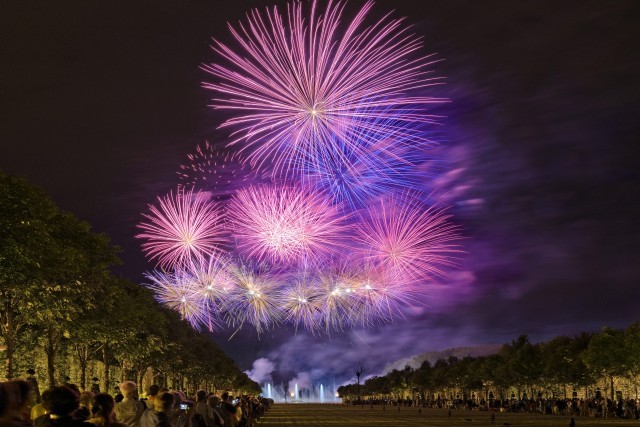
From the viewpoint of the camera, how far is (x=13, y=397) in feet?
22.5

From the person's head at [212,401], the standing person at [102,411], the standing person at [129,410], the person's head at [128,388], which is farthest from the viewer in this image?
the person's head at [212,401]

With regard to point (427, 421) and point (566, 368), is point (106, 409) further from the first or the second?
point (566, 368)

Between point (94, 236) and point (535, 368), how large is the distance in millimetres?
97802

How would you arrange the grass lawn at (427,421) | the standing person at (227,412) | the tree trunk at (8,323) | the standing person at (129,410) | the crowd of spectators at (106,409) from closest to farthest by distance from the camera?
1. the crowd of spectators at (106,409)
2. the standing person at (129,410)
3. the standing person at (227,412)
4. the tree trunk at (8,323)
5. the grass lawn at (427,421)

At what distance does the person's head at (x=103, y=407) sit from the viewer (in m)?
9.31

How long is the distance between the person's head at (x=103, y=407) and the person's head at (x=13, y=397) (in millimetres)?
2150

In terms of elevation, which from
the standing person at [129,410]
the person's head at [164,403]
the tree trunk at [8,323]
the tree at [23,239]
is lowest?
the standing person at [129,410]

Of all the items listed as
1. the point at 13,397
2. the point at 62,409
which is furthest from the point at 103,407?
Answer: the point at 13,397

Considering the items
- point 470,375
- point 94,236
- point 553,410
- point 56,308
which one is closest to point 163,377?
point 553,410

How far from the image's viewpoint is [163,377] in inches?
3829

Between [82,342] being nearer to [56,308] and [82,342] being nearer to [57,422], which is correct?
[56,308]

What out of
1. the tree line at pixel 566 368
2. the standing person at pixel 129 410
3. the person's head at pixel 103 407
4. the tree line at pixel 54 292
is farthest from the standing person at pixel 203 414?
the tree line at pixel 566 368

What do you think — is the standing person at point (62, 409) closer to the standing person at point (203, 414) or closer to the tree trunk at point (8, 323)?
the standing person at point (203, 414)

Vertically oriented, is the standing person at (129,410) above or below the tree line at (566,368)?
above
